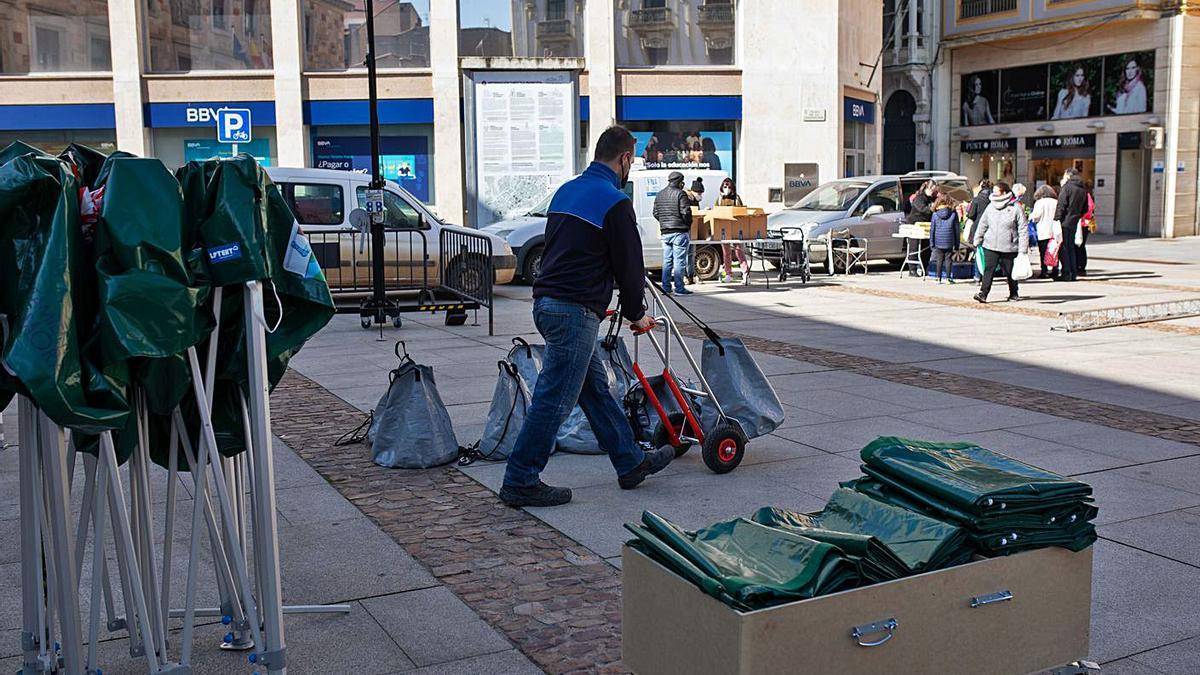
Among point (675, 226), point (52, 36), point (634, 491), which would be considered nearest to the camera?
point (634, 491)

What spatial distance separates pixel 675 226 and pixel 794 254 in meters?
3.62

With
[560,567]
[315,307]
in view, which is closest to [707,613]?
[315,307]

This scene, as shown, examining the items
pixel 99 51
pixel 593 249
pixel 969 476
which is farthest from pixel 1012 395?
pixel 99 51

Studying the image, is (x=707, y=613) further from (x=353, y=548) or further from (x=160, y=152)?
(x=160, y=152)

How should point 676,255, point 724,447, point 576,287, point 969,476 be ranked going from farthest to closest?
point 676,255, point 724,447, point 576,287, point 969,476

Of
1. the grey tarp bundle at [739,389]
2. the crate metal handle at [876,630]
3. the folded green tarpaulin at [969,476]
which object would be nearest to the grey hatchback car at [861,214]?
the grey tarp bundle at [739,389]

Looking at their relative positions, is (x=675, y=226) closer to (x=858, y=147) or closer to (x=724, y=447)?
(x=724, y=447)

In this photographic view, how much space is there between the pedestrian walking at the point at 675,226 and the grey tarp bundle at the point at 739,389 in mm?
10607

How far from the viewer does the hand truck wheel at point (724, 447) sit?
6.90 meters

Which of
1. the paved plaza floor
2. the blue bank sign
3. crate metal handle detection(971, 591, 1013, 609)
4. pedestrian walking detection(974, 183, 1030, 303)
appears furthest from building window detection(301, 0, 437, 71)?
crate metal handle detection(971, 591, 1013, 609)

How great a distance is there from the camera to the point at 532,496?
6301mm

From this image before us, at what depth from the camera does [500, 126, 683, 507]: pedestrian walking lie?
6.07 metres

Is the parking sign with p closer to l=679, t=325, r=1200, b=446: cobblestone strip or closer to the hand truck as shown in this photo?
l=679, t=325, r=1200, b=446: cobblestone strip

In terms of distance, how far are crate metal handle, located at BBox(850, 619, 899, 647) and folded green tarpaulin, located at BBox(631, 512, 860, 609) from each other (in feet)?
0.35
